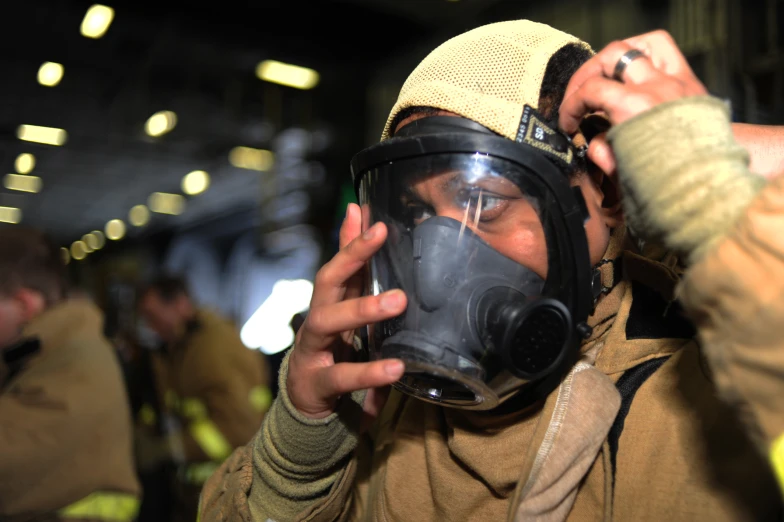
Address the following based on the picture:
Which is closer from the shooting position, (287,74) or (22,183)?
(287,74)

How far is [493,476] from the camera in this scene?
1.20 meters

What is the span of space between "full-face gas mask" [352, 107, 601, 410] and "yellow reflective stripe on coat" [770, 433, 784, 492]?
0.43 meters

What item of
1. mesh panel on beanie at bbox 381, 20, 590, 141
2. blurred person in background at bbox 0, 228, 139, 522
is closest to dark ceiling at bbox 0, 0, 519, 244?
blurred person in background at bbox 0, 228, 139, 522

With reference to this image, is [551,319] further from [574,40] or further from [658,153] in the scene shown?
[574,40]

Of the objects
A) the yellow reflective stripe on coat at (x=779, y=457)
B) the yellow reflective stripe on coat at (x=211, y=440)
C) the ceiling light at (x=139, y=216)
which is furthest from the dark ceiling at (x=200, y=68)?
the yellow reflective stripe on coat at (x=779, y=457)

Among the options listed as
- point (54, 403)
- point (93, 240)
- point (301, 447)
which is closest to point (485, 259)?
point (301, 447)

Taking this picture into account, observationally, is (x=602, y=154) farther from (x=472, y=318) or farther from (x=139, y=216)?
(x=139, y=216)

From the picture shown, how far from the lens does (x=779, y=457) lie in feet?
2.25

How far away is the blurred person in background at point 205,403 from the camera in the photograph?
15.4ft

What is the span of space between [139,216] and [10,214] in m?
2.96

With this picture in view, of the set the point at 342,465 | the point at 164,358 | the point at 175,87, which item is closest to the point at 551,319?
the point at 342,465

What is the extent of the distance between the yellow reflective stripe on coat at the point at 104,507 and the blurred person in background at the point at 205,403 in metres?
1.64

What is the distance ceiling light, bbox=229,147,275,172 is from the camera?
10547 mm

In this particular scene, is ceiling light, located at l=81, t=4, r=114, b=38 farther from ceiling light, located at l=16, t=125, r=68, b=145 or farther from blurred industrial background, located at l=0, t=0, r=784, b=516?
ceiling light, located at l=16, t=125, r=68, b=145
